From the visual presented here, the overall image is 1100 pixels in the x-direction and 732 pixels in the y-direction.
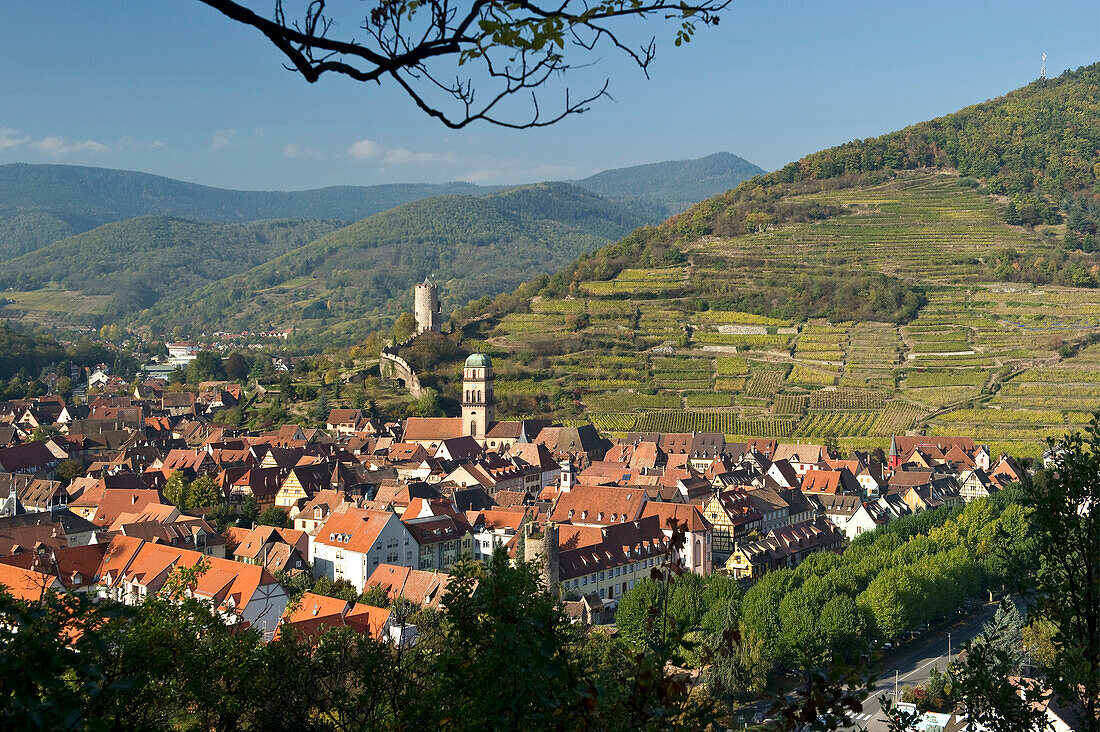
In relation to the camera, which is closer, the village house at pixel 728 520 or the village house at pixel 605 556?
the village house at pixel 605 556

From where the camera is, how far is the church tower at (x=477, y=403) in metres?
64.9

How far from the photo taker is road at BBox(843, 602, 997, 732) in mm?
27281

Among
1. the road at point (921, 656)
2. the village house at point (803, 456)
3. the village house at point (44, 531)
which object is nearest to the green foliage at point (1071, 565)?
the road at point (921, 656)

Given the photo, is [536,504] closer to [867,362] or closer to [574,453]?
[574,453]

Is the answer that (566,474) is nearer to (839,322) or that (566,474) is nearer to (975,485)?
(975,485)

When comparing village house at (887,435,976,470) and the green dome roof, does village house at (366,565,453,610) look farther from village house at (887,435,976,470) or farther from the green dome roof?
village house at (887,435,976,470)

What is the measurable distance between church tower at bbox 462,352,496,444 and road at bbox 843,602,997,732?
A: 33925 mm

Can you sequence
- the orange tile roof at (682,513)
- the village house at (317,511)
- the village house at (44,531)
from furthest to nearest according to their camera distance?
the village house at (317,511) → the orange tile roof at (682,513) → the village house at (44,531)

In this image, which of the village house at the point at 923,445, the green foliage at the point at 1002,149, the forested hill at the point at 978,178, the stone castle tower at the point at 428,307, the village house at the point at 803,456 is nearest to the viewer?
the village house at the point at 803,456

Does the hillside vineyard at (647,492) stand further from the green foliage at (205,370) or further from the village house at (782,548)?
the green foliage at (205,370)

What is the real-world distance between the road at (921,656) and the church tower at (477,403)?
1336 inches

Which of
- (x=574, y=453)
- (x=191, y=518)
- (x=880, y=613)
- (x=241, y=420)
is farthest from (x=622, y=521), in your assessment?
(x=241, y=420)

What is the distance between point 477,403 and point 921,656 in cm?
3751

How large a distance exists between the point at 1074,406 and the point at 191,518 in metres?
49.5
